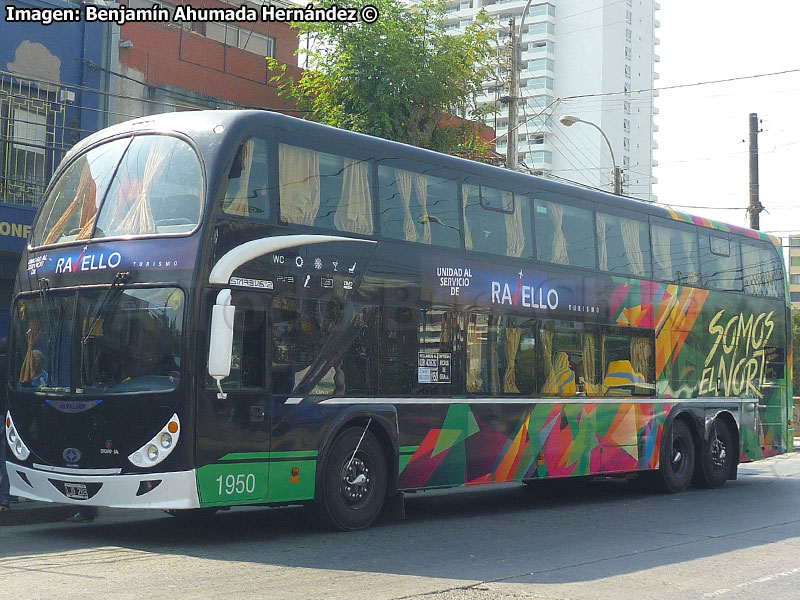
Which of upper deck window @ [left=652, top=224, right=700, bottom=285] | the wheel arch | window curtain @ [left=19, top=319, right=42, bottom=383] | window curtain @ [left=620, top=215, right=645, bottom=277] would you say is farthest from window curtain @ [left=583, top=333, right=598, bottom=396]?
window curtain @ [left=19, top=319, right=42, bottom=383]

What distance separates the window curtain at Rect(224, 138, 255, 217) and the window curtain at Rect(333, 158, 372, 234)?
1.18 m

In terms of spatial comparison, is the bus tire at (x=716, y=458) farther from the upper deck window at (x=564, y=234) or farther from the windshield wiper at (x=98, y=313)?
the windshield wiper at (x=98, y=313)

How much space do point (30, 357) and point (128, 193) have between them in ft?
6.45

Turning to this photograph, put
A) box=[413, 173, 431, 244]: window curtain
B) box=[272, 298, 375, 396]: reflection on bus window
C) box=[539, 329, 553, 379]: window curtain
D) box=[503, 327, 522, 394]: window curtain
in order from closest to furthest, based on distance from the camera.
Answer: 1. box=[272, 298, 375, 396]: reflection on bus window
2. box=[413, 173, 431, 244]: window curtain
3. box=[503, 327, 522, 394]: window curtain
4. box=[539, 329, 553, 379]: window curtain

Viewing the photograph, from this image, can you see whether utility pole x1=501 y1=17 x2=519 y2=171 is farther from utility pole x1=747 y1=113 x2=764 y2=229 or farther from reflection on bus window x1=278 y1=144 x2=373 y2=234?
reflection on bus window x1=278 y1=144 x2=373 y2=234

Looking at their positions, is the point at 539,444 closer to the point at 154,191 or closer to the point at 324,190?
the point at 324,190

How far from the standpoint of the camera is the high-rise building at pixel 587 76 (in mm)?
90750

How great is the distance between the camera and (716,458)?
56.9 feet

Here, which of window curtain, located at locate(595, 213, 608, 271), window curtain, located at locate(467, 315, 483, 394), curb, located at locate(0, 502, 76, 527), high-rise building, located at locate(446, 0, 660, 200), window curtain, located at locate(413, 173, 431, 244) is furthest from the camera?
high-rise building, located at locate(446, 0, 660, 200)

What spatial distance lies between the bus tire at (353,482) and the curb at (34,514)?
2812 mm

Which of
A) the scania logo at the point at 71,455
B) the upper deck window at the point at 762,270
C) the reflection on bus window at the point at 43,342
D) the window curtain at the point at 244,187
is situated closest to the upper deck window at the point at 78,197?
the reflection on bus window at the point at 43,342

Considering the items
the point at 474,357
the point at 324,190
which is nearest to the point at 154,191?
the point at 324,190

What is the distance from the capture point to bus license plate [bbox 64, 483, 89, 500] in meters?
9.63

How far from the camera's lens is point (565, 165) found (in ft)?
303
